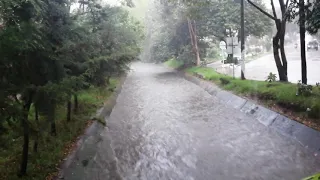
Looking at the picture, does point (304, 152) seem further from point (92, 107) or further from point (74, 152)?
point (92, 107)

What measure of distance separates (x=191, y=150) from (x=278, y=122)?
3904mm

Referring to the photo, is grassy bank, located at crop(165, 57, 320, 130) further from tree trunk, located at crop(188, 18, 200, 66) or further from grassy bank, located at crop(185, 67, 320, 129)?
tree trunk, located at crop(188, 18, 200, 66)

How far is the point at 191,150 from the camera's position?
9508mm

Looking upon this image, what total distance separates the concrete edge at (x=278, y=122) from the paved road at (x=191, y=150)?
27cm

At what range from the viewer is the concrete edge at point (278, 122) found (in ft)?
30.1

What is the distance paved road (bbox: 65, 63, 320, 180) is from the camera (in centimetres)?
768

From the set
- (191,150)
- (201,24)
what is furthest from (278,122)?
(201,24)

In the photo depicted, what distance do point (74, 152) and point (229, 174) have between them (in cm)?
413

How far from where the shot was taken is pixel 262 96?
46.9 ft

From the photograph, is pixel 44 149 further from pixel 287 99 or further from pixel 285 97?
pixel 285 97

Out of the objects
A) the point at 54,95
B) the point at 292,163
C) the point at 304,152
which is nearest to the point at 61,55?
the point at 54,95

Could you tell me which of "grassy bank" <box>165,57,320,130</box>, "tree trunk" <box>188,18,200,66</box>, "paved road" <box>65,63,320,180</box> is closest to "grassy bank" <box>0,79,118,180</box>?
"paved road" <box>65,63,320,180</box>

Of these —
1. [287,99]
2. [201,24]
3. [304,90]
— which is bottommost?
[287,99]

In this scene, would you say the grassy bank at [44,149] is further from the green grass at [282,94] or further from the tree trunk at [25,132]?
the green grass at [282,94]
